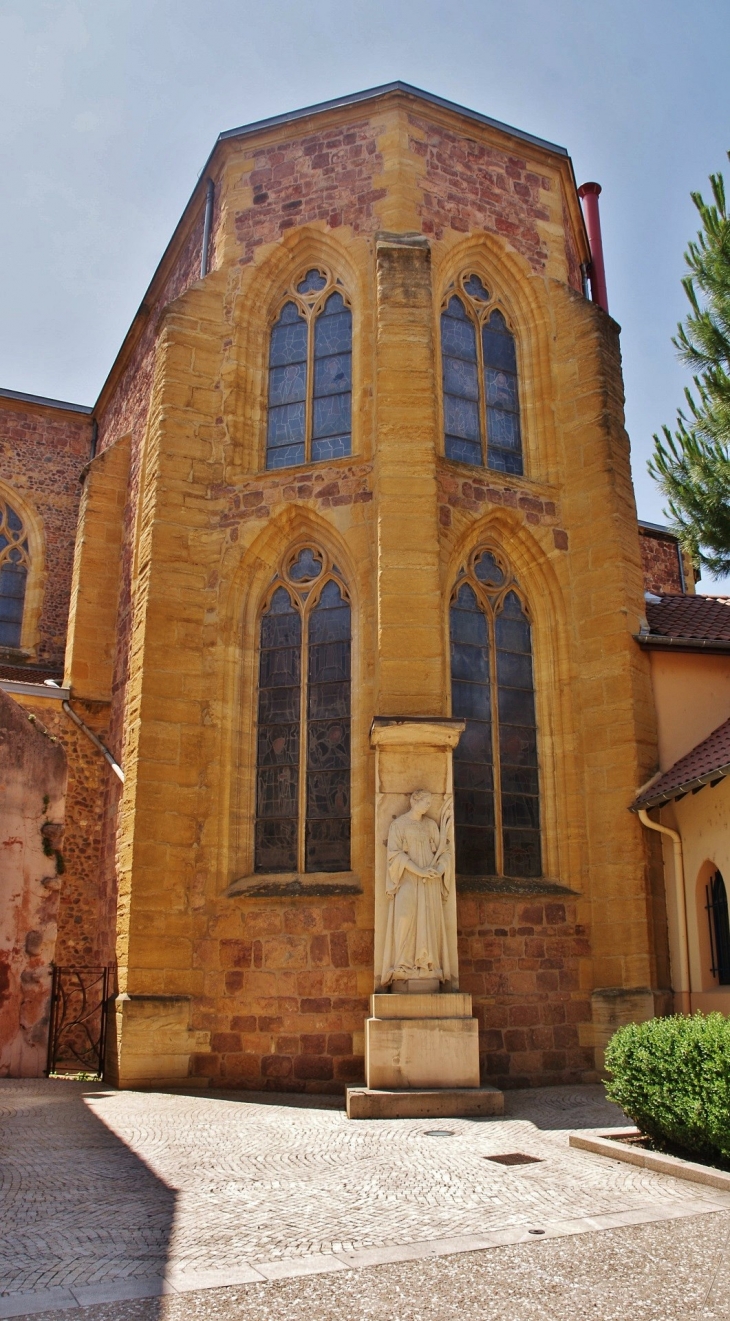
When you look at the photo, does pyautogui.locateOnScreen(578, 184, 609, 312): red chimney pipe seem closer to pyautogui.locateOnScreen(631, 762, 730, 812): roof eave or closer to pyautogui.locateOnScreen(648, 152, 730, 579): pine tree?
pyautogui.locateOnScreen(648, 152, 730, 579): pine tree

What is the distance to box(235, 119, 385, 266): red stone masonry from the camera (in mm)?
13125

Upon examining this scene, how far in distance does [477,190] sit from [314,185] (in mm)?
2117

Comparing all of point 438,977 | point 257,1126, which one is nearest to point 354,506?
point 438,977

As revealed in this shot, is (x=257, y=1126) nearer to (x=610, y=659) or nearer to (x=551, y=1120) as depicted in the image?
(x=551, y=1120)

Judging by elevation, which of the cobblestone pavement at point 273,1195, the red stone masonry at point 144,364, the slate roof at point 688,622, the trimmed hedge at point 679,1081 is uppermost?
the red stone masonry at point 144,364

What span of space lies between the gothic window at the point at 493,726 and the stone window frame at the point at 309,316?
242cm

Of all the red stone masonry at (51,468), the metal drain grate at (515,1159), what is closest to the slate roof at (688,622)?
the metal drain grate at (515,1159)

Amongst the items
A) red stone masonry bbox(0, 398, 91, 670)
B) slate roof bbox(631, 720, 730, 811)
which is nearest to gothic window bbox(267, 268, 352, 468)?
slate roof bbox(631, 720, 730, 811)

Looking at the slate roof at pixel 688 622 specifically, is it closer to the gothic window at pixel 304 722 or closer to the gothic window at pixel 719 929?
the gothic window at pixel 719 929

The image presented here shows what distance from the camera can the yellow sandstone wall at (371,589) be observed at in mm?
10641

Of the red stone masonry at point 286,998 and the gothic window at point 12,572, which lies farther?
the gothic window at point 12,572

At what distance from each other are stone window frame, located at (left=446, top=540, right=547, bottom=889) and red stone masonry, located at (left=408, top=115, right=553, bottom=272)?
419 cm

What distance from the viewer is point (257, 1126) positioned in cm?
824

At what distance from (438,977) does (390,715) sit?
8.13 feet
